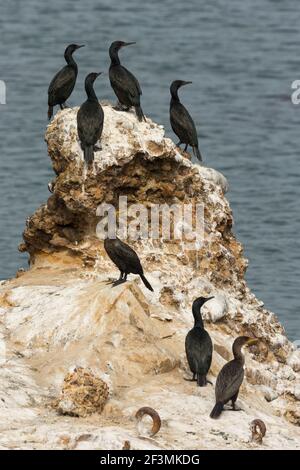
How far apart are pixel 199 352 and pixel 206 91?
3238 cm

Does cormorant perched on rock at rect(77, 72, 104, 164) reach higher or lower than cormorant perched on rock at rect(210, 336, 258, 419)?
higher

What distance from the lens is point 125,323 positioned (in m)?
19.1

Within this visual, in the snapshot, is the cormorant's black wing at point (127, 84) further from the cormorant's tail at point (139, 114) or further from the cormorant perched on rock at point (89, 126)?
the cormorant perched on rock at point (89, 126)

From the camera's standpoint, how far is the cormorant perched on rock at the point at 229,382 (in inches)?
711

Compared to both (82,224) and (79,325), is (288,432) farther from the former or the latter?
(82,224)

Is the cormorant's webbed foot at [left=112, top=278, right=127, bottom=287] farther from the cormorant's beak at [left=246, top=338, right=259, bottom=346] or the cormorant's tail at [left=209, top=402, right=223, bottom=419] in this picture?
the cormorant's tail at [left=209, top=402, right=223, bottom=419]

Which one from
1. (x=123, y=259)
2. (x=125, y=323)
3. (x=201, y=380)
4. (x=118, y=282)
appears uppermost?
(x=123, y=259)

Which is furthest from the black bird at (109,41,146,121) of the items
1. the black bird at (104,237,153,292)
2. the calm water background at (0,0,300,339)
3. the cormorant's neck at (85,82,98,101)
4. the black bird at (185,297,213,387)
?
the calm water background at (0,0,300,339)

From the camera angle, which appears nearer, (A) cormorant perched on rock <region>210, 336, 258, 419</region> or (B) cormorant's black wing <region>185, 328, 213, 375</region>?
(A) cormorant perched on rock <region>210, 336, 258, 419</region>

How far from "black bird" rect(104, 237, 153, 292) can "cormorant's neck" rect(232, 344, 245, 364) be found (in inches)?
53.0

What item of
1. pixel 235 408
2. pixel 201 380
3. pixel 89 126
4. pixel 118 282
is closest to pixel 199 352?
pixel 201 380

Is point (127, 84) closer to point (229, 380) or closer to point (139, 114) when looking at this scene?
point (139, 114)

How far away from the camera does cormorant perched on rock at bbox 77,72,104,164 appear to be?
20.1 metres

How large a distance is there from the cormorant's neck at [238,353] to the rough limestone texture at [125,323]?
0.42 meters
